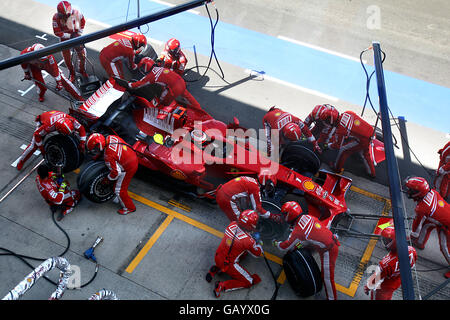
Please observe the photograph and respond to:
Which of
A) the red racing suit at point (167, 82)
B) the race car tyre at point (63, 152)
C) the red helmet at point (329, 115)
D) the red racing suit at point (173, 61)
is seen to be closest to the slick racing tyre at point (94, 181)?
the race car tyre at point (63, 152)

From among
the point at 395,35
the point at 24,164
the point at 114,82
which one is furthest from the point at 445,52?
the point at 24,164

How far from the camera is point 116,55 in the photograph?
358 inches

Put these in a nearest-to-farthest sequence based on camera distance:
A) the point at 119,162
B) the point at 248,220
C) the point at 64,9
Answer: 1. the point at 248,220
2. the point at 119,162
3. the point at 64,9

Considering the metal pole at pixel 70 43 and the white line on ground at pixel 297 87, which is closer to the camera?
the metal pole at pixel 70 43

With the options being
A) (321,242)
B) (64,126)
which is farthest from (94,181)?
(321,242)

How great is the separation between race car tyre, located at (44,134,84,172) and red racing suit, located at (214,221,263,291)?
327 centimetres

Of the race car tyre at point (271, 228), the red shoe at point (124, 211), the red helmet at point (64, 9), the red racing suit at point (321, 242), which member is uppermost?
the red helmet at point (64, 9)

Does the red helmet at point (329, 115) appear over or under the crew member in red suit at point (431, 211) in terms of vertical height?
over

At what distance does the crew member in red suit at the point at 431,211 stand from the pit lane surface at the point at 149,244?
20.5 inches

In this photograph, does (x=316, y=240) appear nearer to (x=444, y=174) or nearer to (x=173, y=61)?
(x=444, y=174)

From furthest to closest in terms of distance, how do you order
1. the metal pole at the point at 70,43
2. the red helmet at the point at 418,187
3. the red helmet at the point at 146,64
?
the red helmet at the point at 146,64 < the red helmet at the point at 418,187 < the metal pole at the point at 70,43

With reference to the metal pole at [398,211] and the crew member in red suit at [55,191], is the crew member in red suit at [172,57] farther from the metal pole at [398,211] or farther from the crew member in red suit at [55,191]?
the metal pole at [398,211]

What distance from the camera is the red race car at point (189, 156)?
7.11 meters

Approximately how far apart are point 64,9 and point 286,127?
5698 millimetres
